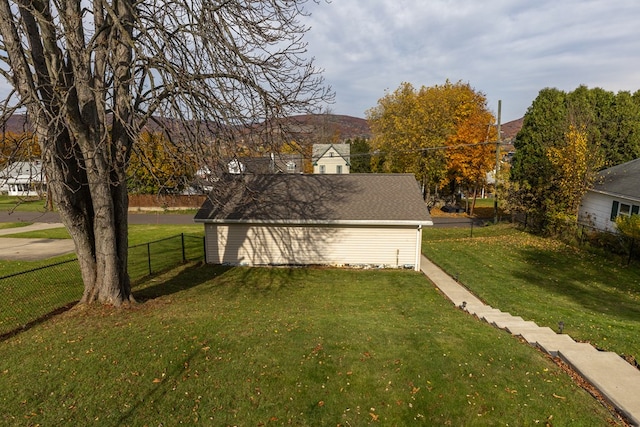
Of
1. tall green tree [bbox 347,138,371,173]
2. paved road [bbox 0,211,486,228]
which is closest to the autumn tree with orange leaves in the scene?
paved road [bbox 0,211,486,228]

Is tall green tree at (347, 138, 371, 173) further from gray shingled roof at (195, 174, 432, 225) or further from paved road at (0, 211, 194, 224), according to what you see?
gray shingled roof at (195, 174, 432, 225)

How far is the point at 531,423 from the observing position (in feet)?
15.1

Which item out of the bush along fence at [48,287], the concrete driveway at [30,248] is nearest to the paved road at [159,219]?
the concrete driveway at [30,248]

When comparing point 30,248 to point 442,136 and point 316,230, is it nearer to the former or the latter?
point 316,230

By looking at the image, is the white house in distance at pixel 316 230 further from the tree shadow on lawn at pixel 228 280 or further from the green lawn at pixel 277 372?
the green lawn at pixel 277 372

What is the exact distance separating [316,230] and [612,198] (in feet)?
60.9

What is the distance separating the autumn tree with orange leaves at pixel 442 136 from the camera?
111ft

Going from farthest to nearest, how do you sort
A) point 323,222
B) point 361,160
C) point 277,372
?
point 361,160 < point 323,222 < point 277,372

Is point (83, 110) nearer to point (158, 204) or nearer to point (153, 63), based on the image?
point (153, 63)

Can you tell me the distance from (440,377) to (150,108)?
842 cm

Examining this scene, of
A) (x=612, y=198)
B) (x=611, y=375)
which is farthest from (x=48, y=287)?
(x=612, y=198)

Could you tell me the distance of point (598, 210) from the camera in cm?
2212

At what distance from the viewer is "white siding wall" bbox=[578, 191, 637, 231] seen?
68.3ft

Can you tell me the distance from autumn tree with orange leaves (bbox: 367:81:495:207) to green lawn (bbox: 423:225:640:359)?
1435 cm
